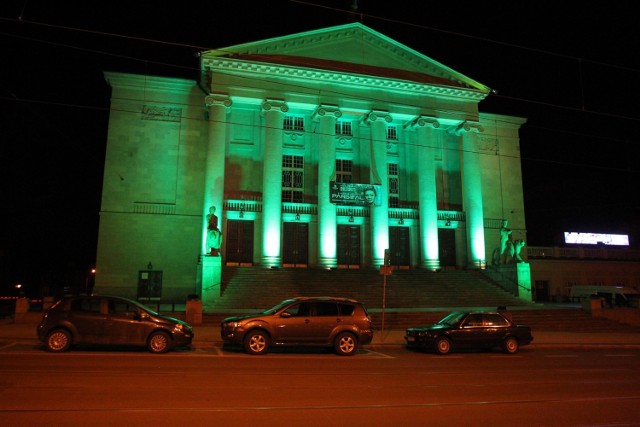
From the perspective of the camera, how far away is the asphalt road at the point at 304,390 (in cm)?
623

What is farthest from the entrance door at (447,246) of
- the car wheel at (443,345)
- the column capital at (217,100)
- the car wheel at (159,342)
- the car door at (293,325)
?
the car wheel at (159,342)

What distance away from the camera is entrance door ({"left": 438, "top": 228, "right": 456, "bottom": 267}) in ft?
114

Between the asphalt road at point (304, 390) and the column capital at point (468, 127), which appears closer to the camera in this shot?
the asphalt road at point (304, 390)

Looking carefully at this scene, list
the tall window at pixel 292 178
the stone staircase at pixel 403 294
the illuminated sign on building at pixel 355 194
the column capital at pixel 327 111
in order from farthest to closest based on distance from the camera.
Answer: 1. the tall window at pixel 292 178
2. the column capital at pixel 327 111
3. the illuminated sign on building at pixel 355 194
4. the stone staircase at pixel 403 294

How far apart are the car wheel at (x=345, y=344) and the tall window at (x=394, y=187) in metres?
22.5

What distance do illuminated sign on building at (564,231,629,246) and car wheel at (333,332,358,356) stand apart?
118ft

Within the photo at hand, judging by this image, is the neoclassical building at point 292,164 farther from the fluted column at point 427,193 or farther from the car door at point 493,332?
the car door at point 493,332

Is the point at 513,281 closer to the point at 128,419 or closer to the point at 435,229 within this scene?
the point at 435,229

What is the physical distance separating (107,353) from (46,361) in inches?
71.2

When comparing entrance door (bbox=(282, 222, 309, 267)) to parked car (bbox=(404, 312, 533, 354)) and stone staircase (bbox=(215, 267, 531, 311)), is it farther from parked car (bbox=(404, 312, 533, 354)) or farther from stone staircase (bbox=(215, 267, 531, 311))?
parked car (bbox=(404, 312, 533, 354))

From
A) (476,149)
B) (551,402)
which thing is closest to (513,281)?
(476,149)

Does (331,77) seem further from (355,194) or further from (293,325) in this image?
(293,325)

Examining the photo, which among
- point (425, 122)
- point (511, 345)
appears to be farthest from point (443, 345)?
point (425, 122)

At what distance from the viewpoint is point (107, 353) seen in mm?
12305
